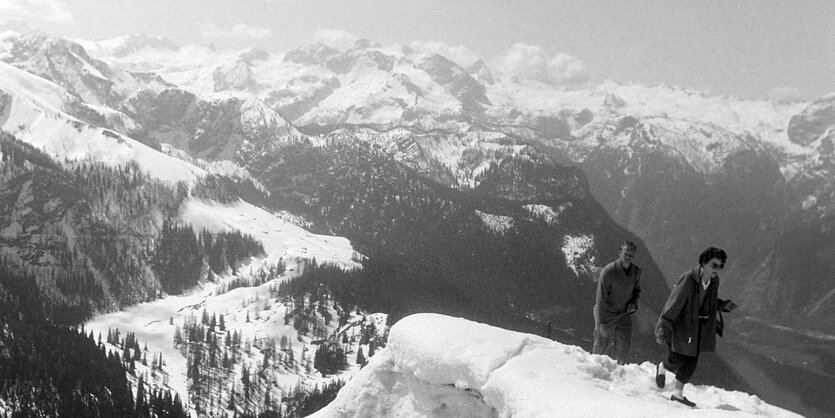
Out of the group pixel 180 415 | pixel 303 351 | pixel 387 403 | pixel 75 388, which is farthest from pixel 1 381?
pixel 387 403

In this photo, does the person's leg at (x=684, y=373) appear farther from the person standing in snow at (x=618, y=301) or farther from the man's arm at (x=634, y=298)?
the man's arm at (x=634, y=298)

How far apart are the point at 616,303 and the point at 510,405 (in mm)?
6958

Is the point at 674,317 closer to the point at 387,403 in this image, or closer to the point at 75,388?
the point at 387,403

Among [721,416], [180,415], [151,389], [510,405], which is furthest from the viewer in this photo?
[151,389]

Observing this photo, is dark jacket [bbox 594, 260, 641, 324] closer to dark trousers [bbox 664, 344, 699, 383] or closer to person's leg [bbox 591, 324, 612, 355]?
person's leg [bbox 591, 324, 612, 355]

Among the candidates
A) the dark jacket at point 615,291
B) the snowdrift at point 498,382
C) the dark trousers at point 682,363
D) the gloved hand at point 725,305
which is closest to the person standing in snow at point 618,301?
the dark jacket at point 615,291

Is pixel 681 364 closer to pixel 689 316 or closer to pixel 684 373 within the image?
pixel 684 373

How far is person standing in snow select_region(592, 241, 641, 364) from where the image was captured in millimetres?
18047

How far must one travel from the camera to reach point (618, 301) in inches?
723

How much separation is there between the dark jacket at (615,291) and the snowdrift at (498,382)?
7.37 ft

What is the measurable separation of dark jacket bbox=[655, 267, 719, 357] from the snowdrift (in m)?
1.28

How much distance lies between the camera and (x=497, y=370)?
13773 mm

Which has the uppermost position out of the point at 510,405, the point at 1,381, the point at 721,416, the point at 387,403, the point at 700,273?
the point at 700,273

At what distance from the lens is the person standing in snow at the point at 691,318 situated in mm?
14086
